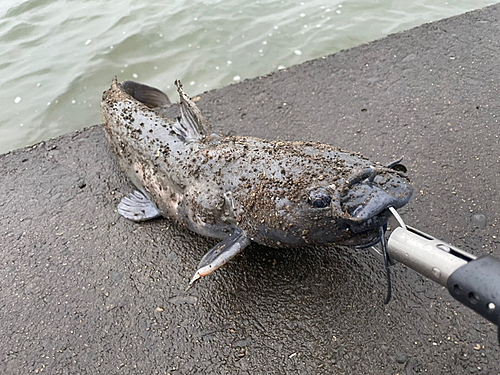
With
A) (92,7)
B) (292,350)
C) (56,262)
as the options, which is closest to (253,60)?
(92,7)

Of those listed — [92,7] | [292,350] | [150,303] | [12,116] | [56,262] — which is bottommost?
[292,350]

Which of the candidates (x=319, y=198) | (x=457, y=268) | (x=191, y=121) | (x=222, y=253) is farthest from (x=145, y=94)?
(x=457, y=268)

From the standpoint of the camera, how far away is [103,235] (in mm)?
3031

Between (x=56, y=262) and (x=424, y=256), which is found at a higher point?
(x=424, y=256)

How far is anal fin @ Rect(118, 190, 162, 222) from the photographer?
300 cm

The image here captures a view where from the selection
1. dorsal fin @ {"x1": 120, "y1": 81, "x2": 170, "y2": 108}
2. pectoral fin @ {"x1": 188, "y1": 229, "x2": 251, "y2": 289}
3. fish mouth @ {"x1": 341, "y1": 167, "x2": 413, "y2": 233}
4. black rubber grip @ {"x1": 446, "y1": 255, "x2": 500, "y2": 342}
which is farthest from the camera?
dorsal fin @ {"x1": 120, "y1": 81, "x2": 170, "y2": 108}

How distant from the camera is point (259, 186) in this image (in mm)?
2264

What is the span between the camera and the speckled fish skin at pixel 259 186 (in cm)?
201

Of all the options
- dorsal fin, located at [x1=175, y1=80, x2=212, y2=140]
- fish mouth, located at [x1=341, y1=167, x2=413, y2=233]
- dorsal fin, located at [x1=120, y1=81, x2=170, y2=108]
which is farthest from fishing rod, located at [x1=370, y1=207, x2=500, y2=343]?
dorsal fin, located at [x1=120, y1=81, x2=170, y2=108]

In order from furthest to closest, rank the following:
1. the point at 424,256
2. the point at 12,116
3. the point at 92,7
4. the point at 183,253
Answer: the point at 92,7 → the point at 12,116 → the point at 183,253 → the point at 424,256

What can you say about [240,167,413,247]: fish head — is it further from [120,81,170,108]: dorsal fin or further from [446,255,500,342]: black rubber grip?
[120,81,170,108]: dorsal fin

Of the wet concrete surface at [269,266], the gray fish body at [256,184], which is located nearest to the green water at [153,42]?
the wet concrete surface at [269,266]

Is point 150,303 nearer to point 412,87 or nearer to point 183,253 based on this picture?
point 183,253

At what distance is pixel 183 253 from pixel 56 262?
103cm
